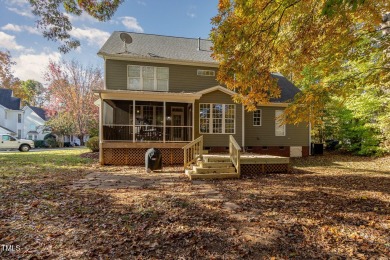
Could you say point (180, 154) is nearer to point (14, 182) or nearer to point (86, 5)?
point (14, 182)

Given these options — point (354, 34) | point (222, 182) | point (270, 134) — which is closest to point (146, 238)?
point (222, 182)

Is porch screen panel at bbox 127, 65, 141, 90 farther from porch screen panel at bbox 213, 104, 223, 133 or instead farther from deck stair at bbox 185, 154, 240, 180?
deck stair at bbox 185, 154, 240, 180

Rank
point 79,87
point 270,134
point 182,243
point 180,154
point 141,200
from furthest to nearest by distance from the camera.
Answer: point 79,87, point 270,134, point 180,154, point 141,200, point 182,243

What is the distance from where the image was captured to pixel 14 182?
6297 mm

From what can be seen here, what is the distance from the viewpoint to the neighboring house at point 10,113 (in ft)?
106

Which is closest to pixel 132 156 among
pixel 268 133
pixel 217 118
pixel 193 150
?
pixel 193 150

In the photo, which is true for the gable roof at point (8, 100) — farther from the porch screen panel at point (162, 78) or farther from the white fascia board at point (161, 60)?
the porch screen panel at point (162, 78)

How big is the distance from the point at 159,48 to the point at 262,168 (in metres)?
10.4

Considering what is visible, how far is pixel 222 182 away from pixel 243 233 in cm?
364

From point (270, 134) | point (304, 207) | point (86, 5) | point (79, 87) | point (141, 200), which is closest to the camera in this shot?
point (304, 207)

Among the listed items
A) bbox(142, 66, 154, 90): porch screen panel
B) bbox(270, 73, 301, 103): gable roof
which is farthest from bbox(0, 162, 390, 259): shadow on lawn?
bbox(270, 73, 301, 103): gable roof

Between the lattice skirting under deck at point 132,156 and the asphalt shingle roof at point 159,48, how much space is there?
5.75 meters

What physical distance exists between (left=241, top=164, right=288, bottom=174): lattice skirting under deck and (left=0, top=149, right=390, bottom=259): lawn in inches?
79.1

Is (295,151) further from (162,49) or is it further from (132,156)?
(162,49)
